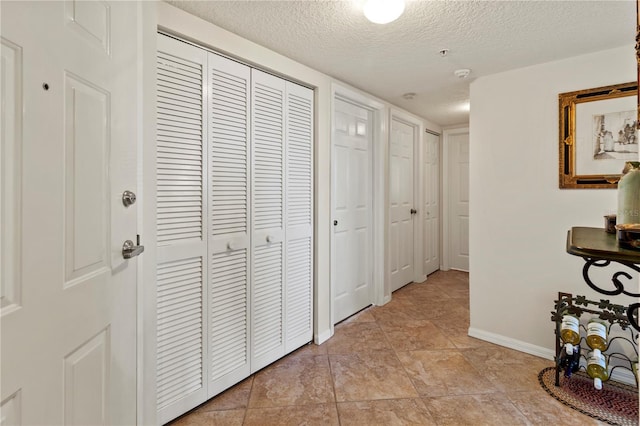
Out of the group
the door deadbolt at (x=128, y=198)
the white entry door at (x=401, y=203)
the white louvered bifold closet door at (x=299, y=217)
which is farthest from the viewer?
the white entry door at (x=401, y=203)

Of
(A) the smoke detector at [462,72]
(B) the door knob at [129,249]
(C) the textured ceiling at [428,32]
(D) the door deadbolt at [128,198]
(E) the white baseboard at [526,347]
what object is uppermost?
(A) the smoke detector at [462,72]

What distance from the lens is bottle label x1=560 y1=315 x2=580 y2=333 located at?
6.37 ft

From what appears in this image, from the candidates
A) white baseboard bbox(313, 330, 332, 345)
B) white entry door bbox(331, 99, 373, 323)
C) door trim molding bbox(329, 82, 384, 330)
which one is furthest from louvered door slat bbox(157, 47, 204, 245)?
door trim molding bbox(329, 82, 384, 330)

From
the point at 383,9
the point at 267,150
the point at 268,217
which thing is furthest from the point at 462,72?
the point at 268,217

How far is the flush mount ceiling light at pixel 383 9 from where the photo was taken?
148 cm

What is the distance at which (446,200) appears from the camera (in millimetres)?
4848

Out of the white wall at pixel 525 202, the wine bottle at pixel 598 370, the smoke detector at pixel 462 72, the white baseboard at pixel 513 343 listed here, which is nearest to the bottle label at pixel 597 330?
the wine bottle at pixel 598 370

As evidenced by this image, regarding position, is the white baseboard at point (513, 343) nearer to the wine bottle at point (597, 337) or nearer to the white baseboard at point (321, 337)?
the wine bottle at point (597, 337)

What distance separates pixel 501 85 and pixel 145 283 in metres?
2.81

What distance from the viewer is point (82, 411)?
0.90 m

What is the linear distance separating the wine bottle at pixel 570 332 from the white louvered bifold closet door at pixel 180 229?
86.3 inches

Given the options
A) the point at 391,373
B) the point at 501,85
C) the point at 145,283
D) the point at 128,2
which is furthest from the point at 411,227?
the point at 128,2

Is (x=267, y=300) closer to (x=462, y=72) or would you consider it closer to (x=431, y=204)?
(x=462, y=72)

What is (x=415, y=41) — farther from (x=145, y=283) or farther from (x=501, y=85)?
(x=145, y=283)
